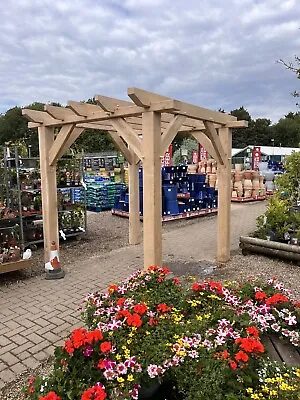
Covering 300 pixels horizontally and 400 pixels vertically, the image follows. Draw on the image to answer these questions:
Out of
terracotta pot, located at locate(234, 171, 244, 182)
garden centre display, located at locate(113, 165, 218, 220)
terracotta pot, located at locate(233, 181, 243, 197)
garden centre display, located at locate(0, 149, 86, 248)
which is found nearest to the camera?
garden centre display, located at locate(0, 149, 86, 248)

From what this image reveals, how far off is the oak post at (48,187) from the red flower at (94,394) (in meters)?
4.23

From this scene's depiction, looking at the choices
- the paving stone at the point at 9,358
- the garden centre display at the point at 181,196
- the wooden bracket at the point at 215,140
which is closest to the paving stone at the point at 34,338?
the paving stone at the point at 9,358

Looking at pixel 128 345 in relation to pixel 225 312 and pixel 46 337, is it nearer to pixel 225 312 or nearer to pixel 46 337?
pixel 225 312

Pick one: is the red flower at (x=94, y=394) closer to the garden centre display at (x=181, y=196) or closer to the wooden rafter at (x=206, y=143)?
the wooden rafter at (x=206, y=143)

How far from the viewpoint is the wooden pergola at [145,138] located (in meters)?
4.03

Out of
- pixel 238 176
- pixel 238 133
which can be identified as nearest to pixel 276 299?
pixel 238 176

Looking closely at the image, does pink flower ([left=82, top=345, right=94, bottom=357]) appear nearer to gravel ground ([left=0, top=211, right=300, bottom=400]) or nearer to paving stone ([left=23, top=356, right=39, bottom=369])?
gravel ground ([left=0, top=211, right=300, bottom=400])

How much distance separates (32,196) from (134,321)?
525 cm

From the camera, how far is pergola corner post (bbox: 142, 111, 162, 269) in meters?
4.01

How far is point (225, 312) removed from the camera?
2.26 m

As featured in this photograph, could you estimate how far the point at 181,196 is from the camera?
10742 millimetres

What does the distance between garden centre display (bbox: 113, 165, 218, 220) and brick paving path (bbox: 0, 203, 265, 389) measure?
242cm

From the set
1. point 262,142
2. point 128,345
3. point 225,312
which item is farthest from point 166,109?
point 262,142

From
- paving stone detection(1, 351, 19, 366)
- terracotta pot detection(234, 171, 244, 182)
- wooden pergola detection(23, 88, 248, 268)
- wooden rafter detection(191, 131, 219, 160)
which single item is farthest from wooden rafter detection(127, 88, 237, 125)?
terracotta pot detection(234, 171, 244, 182)
